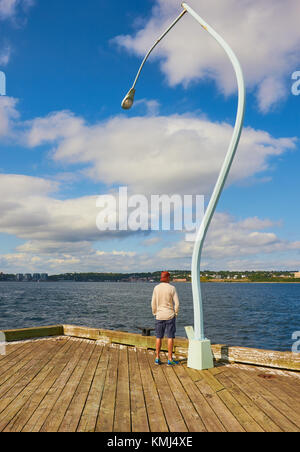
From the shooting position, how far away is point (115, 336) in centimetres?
803

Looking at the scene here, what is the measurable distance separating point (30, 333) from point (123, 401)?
5.22 m

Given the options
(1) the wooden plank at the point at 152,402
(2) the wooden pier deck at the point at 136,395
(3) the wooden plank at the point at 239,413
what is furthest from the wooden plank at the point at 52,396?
(3) the wooden plank at the point at 239,413

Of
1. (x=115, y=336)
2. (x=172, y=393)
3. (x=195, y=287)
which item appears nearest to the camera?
(x=172, y=393)

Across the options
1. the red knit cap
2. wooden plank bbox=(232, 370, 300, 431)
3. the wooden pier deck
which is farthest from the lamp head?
wooden plank bbox=(232, 370, 300, 431)

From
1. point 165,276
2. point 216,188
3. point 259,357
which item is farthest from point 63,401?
point 216,188

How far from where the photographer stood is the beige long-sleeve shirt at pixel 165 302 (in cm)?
640

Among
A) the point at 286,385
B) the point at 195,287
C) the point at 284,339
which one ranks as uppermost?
the point at 195,287

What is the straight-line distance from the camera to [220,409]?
4203mm

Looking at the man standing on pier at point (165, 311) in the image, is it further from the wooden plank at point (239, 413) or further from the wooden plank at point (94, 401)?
the wooden plank at point (239, 413)

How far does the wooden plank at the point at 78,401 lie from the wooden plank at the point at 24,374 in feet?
2.93

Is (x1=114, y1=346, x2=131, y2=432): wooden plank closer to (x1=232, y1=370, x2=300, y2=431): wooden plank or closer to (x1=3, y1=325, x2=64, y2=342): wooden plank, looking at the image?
(x1=232, y1=370, x2=300, y2=431): wooden plank
